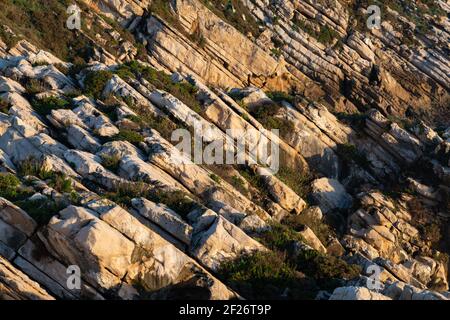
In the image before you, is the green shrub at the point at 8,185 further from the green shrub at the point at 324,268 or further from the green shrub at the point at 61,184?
the green shrub at the point at 324,268

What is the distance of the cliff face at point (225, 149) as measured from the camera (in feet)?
51.9

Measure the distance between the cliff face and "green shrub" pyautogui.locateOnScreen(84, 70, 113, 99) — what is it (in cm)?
5

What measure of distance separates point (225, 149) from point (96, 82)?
17.3ft

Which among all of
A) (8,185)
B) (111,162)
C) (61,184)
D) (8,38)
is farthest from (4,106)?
(8,38)

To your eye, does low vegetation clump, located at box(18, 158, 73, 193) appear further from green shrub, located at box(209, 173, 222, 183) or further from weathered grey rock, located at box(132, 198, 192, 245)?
green shrub, located at box(209, 173, 222, 183)

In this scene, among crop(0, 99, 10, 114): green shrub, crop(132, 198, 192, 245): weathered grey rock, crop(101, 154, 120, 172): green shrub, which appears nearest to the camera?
crop(132, 198, 192, 245): weathered grey rock

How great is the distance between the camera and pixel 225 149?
2498 cm

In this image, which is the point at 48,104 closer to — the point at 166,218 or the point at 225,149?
the point at 225,149

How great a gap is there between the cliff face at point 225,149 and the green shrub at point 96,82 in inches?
2.1

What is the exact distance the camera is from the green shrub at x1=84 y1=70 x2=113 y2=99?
2553 cm

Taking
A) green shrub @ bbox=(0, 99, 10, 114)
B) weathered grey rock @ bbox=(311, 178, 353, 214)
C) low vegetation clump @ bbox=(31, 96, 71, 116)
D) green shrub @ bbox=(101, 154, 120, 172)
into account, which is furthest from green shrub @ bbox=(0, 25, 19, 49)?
weathered grey rock @ bbox=(311, 178, 353, 214)

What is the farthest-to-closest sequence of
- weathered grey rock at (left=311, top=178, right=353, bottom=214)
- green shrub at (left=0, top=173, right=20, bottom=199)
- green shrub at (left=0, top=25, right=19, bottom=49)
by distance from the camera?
green shrub at (left=0, top=25, right=19, bottom=49) < weathered grey rock at (left=311, top=178, right=353, bottom=214) < green shrub at (left=0, top=173, right=20, bottom=199)
